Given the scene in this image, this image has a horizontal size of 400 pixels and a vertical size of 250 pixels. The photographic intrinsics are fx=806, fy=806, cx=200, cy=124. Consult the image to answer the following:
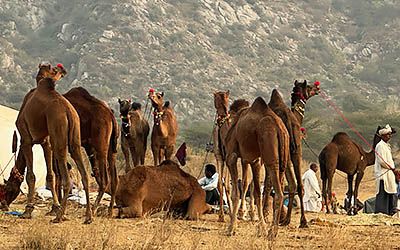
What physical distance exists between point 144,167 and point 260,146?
3.18 metres

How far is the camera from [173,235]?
10.1m

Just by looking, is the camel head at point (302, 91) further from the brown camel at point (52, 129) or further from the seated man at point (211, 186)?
the brown camel at point (52, 129)

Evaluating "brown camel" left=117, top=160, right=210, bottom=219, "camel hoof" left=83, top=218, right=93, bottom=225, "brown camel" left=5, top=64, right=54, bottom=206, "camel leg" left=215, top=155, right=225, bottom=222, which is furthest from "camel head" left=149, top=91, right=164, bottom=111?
"camel hoof" left=83, top=218, right=93, bottom=225

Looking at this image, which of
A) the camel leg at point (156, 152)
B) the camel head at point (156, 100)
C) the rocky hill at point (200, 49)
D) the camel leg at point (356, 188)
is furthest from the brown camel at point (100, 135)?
the rocky hill at point (200, 49)

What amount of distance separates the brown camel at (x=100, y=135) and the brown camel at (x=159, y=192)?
422 millimetres

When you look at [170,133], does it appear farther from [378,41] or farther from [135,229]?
[378,41]

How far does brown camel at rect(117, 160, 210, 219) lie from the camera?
1282 centimetres

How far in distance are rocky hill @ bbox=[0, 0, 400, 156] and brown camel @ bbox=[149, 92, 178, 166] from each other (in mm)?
37494

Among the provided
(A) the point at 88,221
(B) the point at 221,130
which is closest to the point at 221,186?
(B) the point at 221,130

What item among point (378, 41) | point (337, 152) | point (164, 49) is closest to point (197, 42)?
point (164, 49)

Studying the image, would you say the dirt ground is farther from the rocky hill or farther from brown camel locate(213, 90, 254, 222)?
the rocky hill

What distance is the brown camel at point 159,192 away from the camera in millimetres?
12820

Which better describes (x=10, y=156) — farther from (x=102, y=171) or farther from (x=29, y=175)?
(x=29, y=175)

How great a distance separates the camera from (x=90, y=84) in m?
62.8
